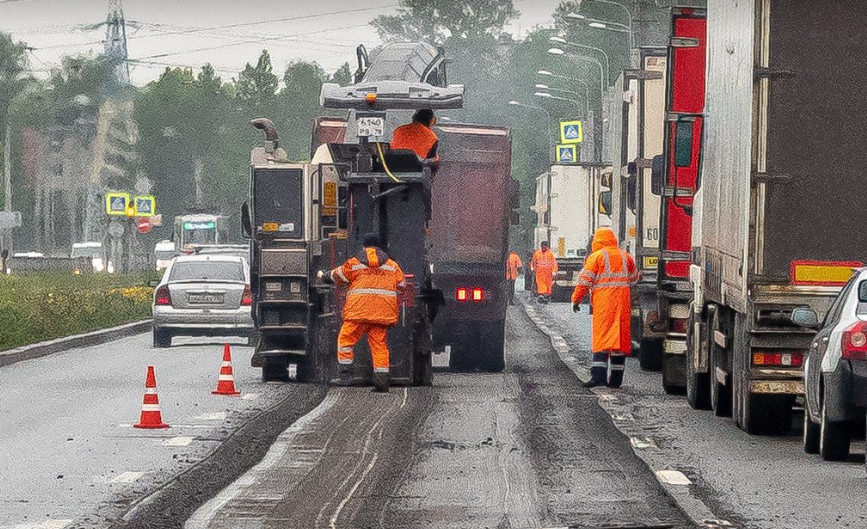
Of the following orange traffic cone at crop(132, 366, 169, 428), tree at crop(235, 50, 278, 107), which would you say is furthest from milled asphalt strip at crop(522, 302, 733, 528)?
tree at crop(235, 50, 278, 107)

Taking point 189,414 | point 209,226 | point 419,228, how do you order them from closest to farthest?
point 189,414, point 419,228, point 209,226

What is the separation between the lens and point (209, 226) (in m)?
77.4

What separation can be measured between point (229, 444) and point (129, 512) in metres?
3.86

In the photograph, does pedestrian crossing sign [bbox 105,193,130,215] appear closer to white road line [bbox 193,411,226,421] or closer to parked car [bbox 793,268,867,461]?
white road line [bbox 193,411,226,421]

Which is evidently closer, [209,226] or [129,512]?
[129,512]

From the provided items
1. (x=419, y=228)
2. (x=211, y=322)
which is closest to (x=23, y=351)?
(x=211, y=322)

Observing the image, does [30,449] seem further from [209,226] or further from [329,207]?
[209,226]

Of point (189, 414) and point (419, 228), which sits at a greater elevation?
point (419, 228)

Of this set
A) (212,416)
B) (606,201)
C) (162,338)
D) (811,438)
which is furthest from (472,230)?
(811,438)

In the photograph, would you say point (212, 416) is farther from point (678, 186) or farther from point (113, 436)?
point (678, 186)

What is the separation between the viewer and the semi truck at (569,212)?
172 feet

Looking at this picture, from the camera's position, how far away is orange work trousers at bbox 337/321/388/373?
1991 centimetres

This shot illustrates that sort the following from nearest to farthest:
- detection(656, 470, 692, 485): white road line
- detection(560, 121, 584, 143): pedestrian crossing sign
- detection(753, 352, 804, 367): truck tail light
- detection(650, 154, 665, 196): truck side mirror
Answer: detection(656, 470, 692, 485): white road line
detection(753, 352, 804, 367): truck tail light
detection(650, 154, 665, 196): truck side mirror
detection(560, 121, 584, 143): pedestrian crossing sign

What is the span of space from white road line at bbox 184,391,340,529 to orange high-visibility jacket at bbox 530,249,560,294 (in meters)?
34.2
